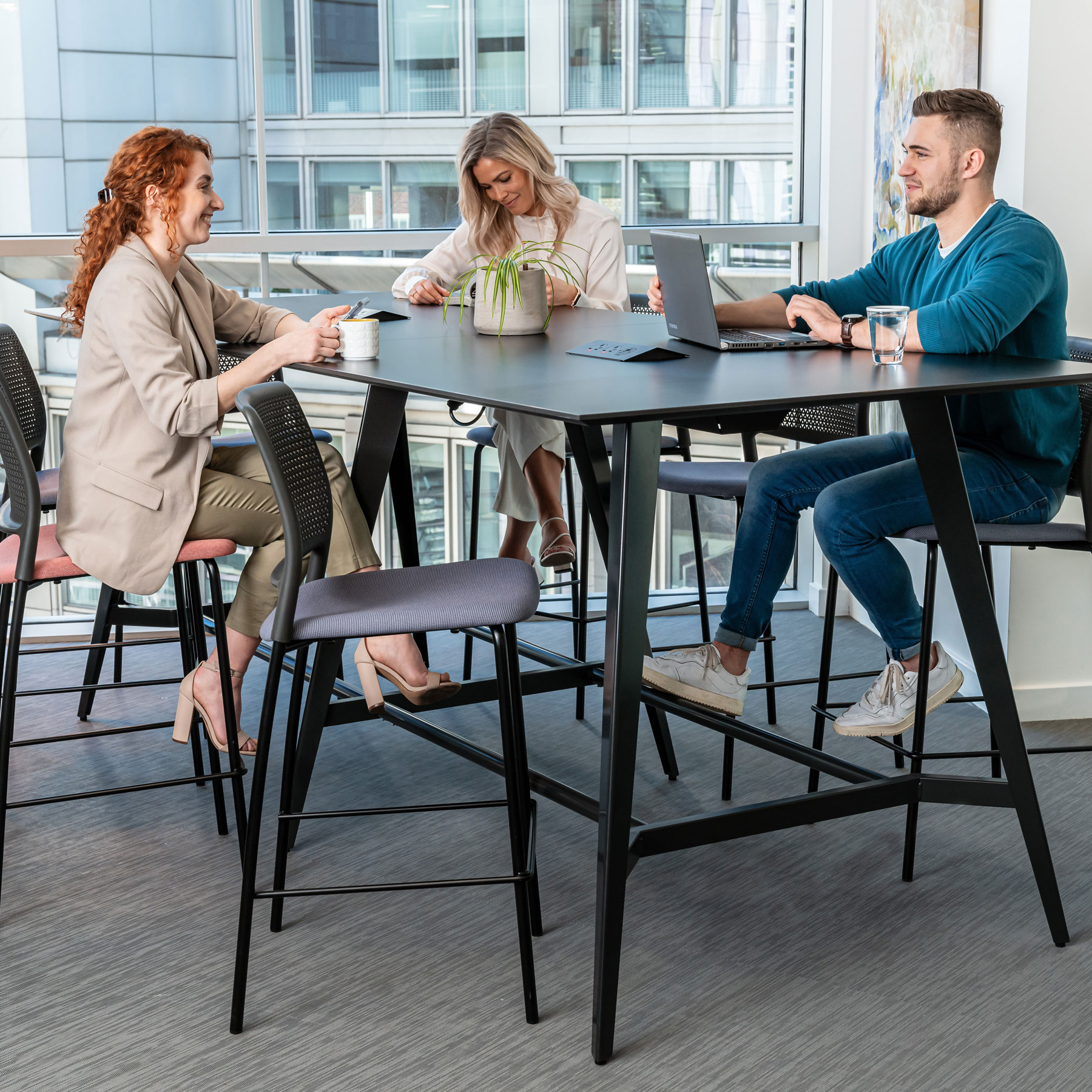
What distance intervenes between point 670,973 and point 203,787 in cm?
135

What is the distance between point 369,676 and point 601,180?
2.64m

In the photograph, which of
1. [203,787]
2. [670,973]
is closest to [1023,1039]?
[670,973]

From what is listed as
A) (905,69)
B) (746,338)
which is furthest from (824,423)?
(905,69)

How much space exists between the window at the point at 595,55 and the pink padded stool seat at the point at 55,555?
245cm

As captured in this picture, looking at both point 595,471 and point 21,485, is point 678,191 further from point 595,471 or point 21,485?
point 21,485

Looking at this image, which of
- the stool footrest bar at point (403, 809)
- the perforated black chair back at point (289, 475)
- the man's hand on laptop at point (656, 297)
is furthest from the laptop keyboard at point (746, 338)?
the stool footrest bar at point (403, 809)

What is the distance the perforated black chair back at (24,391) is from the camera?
277 cm

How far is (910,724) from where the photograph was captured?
259 cm

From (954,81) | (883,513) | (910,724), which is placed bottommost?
(910,724)

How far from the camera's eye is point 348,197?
432 centimetres

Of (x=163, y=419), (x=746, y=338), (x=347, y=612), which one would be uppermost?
(x=746, y=338)

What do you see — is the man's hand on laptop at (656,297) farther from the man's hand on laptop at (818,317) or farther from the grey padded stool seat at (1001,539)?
the grey padded stool seat at (1001,539)

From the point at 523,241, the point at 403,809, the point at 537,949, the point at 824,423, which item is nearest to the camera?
the point at 403,809

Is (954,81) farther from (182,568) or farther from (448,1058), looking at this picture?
(448,1058)
